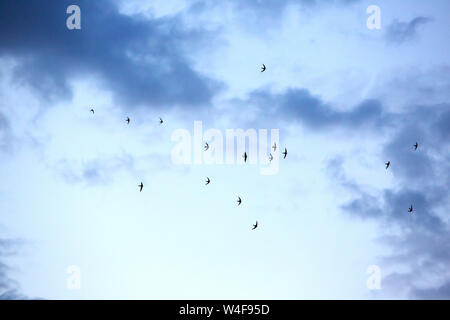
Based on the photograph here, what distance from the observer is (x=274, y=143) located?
76062 mm
